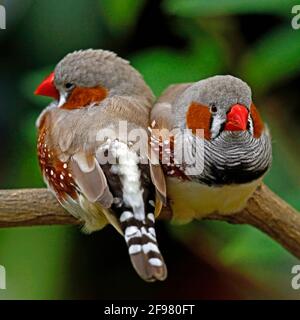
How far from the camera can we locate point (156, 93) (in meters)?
1.63

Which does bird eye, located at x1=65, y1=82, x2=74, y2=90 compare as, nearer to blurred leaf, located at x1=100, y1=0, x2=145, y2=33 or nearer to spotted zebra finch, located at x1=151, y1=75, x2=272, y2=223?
spotted zebra finch, located at x1=151, y1=75, x2=272, y2=223

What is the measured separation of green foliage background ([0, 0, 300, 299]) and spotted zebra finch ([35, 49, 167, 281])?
25 centimetres

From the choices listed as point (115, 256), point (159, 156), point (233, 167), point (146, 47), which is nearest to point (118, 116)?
point (159, 156)

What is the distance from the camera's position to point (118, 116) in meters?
1.33

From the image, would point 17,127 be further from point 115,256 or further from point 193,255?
point 193,255

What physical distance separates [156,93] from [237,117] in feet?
1.37

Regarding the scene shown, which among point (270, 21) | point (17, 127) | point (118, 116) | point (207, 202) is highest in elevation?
point (270, 21)

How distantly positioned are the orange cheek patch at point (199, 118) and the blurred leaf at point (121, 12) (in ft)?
1.52

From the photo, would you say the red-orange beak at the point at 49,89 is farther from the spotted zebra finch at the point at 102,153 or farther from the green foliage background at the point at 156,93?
the green foliage background at the point at 156,93

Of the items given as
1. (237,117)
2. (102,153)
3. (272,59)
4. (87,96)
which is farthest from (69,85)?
(272,59)

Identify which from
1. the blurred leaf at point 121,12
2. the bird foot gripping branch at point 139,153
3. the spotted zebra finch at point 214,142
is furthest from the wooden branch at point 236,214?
the blurred leaf at point 121,12

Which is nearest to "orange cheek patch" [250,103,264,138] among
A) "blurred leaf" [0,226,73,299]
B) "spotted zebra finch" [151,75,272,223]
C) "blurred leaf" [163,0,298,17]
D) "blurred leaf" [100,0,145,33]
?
"spotted zebra finch" [151,75,272,223]

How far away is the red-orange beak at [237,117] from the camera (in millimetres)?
1239

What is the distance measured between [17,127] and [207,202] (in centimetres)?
69
